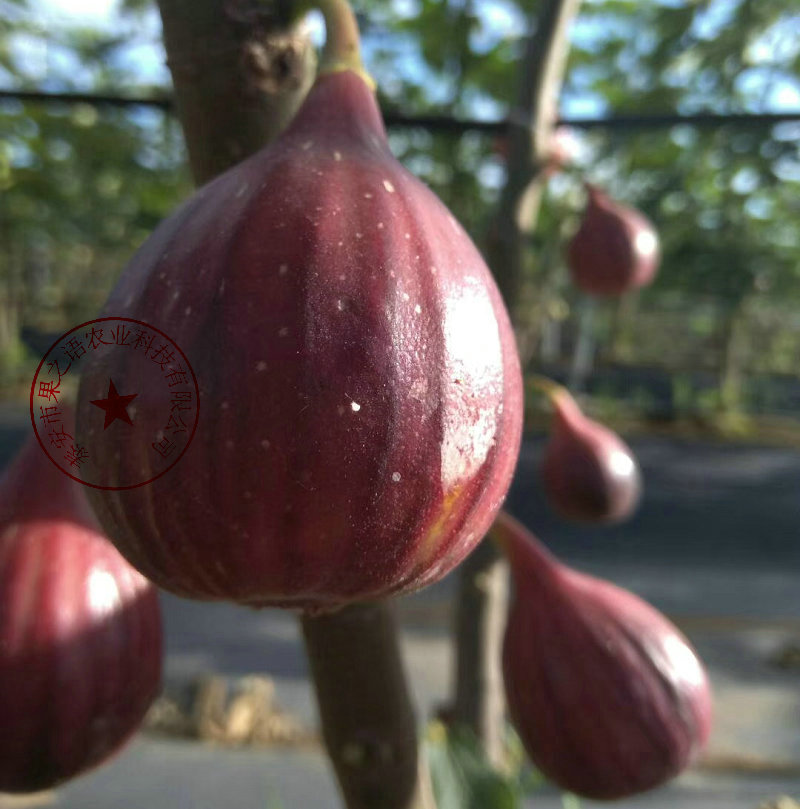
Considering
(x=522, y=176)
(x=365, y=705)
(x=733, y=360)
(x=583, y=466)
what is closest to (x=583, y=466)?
(x=583, y=466)

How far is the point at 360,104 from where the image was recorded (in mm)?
239

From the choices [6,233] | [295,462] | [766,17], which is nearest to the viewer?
[295,462]

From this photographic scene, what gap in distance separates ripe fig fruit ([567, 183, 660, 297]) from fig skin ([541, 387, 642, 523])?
218 millimetres

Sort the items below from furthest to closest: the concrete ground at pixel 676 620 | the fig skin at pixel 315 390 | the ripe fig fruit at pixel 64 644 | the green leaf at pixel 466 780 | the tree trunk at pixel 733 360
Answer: the tree trunk at pixel 733 360, the concrete ground at pixel 676 620, the green leaf at pixel 466 780, the ripe fig fruit at pixel 64 644, the fig skin at pixel 315 390

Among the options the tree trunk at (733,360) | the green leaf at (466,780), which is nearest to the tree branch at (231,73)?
the green leaf at (466,780)

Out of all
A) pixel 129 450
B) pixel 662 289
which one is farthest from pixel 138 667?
pixel 662 289

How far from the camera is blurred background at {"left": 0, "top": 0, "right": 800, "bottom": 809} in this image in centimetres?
117

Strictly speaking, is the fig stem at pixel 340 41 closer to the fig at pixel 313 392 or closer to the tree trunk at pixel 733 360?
the fig at pixel 313 392

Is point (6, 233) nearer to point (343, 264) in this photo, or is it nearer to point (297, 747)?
point (297, 747)

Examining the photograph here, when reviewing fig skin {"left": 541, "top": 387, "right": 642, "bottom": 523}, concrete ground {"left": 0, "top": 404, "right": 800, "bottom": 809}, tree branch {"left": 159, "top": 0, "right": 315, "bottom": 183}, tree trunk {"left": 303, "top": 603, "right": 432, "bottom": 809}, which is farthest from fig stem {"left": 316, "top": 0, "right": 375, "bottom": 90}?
concrete ground {"left": 0, "top": 404, "right": 800, "bottom": 809}

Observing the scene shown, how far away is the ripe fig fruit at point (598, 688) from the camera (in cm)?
38

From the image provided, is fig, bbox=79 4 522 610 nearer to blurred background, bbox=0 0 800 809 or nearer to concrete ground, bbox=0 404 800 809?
blurred background, bbox=0 0 800 809

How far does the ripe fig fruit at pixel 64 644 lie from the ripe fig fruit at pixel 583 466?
16.6 inches

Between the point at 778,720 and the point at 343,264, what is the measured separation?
1716 millimetres
